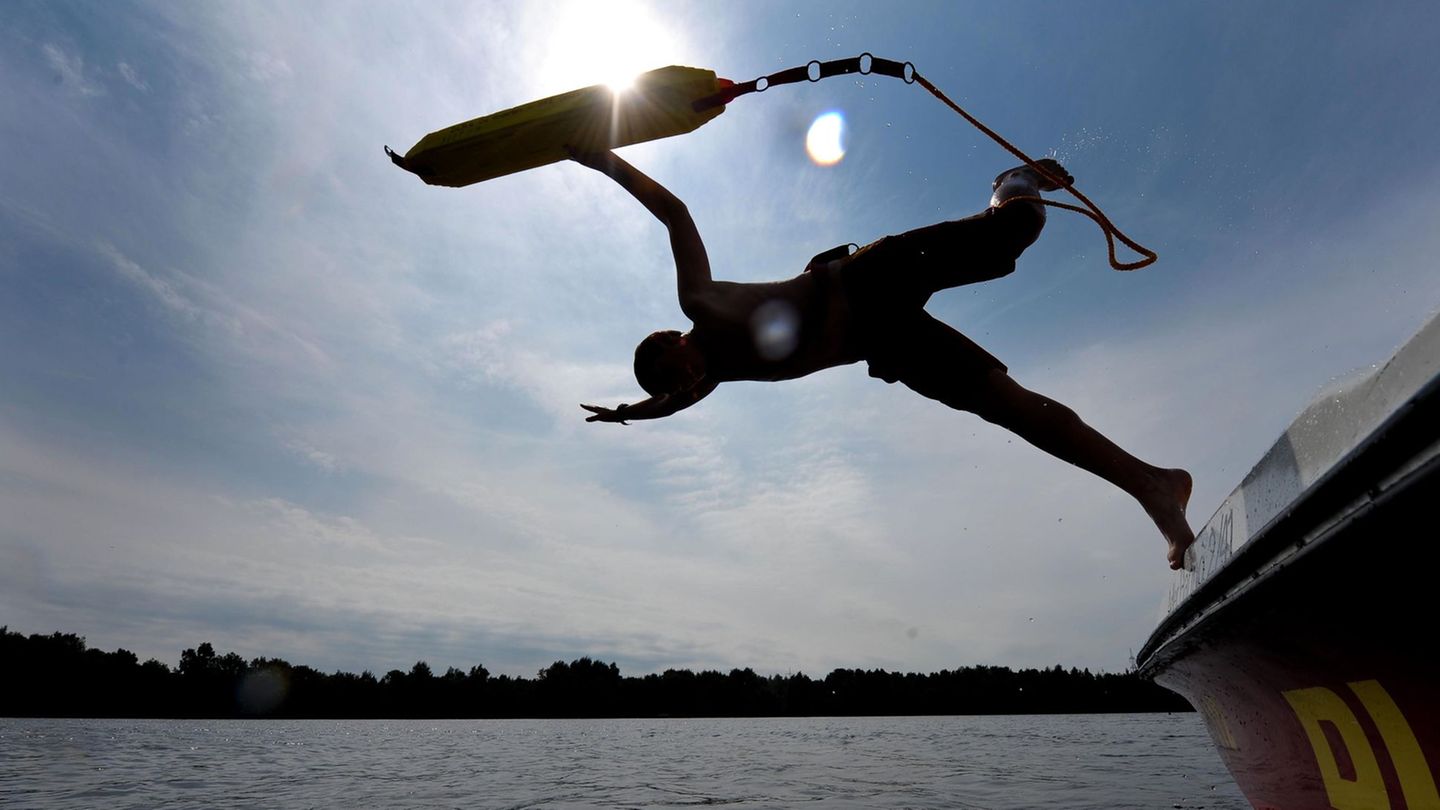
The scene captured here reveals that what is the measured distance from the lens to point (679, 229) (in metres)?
4.16

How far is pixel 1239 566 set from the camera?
2.16 metres

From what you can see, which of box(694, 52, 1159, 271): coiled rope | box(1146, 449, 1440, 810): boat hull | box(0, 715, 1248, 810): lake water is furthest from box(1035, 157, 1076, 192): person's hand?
box(0, 715, 1248, 810): lake water

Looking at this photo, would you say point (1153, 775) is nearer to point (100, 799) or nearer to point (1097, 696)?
point (100, 799)

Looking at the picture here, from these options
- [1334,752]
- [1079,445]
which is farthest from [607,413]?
[1334,752]

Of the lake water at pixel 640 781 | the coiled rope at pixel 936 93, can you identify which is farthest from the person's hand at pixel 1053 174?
the lake water at pixel 640 781

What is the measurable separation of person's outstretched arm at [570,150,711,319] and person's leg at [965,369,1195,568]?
5.35ft

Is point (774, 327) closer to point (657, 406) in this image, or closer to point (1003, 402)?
point (657, 406)

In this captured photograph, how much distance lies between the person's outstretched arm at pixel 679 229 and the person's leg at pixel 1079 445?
163 centimetres

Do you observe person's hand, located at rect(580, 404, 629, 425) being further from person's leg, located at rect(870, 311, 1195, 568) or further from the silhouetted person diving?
person's leg, located at rect(870, 311, 1195, 568)

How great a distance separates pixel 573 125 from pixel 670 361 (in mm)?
1663

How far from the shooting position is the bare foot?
3.57 meters

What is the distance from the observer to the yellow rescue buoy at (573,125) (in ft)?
14.9

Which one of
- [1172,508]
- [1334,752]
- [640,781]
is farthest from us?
[640,781]

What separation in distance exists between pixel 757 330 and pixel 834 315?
43 centimetres
